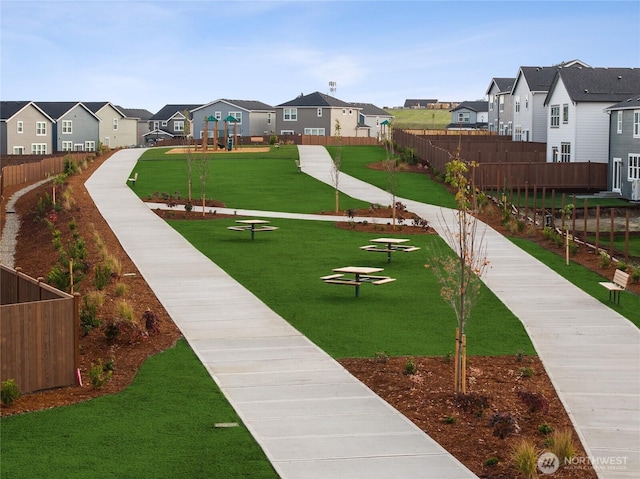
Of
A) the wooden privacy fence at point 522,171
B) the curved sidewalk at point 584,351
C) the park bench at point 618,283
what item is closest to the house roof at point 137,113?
the wooden privacy fence at point 522,171

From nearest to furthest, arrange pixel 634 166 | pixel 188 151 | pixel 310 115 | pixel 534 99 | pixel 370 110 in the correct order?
1. pixel 188 151
2. pixel 634 166
3. pixel 534 99
4. pixel 310 115
5. pixel 370 110

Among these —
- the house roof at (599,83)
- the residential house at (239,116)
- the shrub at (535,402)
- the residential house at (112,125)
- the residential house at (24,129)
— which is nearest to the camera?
the shrub at (535,402)

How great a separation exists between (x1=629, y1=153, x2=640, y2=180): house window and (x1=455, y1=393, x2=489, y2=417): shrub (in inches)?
1472

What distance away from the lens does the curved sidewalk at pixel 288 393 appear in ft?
37.2

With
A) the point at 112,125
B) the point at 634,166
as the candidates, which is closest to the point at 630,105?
the point at 634,166

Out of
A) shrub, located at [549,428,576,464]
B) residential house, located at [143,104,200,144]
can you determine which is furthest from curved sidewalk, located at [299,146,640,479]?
residential house, located at [143,104,200,144]

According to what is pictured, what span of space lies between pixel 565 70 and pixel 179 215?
103ft

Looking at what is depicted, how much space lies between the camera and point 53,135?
333 feet

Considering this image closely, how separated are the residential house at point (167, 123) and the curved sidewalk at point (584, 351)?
101414 millimetres

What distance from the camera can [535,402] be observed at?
523 inches

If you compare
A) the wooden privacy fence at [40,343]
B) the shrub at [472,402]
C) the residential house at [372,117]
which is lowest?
the shrub at [472,402]

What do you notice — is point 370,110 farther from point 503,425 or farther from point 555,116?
point 503,425

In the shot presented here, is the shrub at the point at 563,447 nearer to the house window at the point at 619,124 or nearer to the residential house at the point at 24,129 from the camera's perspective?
the house window at the point at 619,124

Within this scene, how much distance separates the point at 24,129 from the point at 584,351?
86.9 metres
